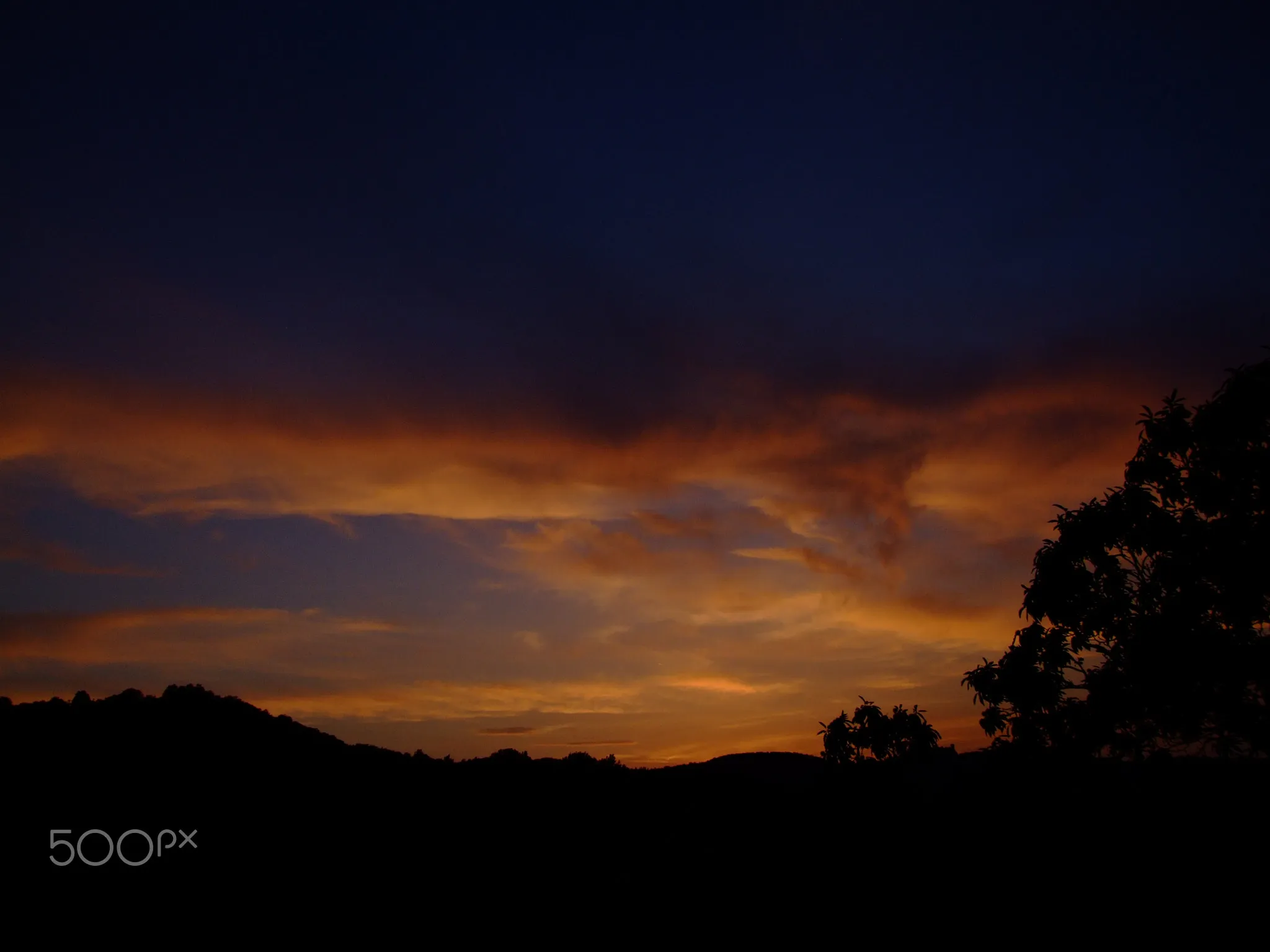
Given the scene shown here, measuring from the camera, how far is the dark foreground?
19.5 metres

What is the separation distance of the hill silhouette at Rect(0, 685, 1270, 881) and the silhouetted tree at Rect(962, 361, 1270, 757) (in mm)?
1734

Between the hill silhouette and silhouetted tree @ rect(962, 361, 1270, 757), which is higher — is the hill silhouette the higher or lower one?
the lower one

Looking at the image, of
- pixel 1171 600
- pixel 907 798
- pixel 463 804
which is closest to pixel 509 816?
pixel 463 804

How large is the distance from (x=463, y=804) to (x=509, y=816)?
1654 mm

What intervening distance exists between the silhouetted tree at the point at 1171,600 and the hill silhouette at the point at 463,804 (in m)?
1.73

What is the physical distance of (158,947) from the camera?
16281 mm

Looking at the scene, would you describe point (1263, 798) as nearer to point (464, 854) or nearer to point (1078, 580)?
point (1078, 580)

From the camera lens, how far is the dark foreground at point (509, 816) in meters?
19.5

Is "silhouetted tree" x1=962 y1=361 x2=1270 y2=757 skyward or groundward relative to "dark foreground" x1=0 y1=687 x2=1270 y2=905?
skyward

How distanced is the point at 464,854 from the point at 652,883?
17.3 ft

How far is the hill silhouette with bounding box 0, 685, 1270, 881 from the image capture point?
65.7ft

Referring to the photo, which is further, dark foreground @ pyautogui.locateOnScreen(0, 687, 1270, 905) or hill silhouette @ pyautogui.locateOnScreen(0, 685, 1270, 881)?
hill silhouette @ pyautogui.locateOnScreen(0, 685, 1270, 881)

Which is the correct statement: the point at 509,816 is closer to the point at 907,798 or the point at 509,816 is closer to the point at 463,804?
the point at 463,804

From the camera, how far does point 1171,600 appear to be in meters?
21.8
